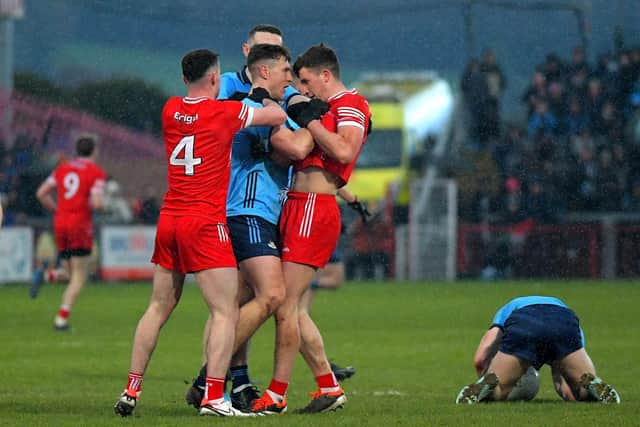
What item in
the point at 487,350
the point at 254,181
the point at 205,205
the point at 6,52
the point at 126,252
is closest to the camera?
the point at 205,205

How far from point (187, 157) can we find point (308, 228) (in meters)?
0.89

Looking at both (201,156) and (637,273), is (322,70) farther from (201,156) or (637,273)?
(637,273)

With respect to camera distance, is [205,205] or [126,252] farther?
[126,252]

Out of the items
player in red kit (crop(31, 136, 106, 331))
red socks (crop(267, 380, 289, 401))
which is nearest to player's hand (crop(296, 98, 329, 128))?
red socks (crop(267, 380, 289, 401))

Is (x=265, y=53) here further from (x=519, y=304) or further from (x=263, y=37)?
(x=519, y=304)

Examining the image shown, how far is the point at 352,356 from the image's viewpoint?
13289mm

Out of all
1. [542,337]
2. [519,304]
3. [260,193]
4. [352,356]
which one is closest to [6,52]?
[352,356]

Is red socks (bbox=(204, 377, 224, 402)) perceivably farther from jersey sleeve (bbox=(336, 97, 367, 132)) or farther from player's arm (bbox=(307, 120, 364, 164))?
jersey sleeve (bbox=(336, 97, 367, 132))

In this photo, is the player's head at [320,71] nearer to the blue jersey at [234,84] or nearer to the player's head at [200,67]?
the blue jersey at [234,84]

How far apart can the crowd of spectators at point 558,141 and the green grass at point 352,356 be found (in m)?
4.48

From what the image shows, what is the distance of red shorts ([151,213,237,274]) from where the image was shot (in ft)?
26.5

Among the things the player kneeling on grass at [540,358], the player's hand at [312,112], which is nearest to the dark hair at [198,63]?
the player's hand at [312,112]

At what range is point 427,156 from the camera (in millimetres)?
32406

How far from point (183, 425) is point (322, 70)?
2.47 metres
